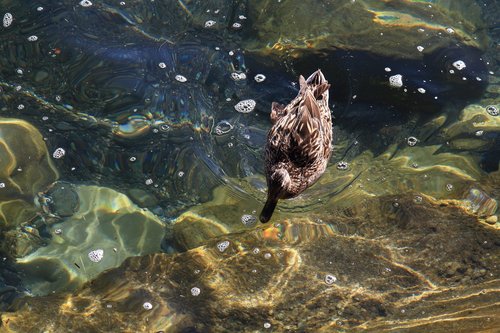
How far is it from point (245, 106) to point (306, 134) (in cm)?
151

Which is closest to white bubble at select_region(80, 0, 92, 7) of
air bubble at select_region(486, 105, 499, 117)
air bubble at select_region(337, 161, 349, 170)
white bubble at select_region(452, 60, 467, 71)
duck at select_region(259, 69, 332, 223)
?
duck at select_region(259, 69, 332, 223)

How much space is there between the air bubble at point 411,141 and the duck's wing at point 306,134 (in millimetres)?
1387

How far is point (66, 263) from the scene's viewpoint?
5.50 metres

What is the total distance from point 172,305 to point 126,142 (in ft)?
6.45

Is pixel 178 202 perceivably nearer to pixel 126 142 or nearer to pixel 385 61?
pixel 126 142

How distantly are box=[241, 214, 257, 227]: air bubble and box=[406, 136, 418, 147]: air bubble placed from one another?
6.36 feet

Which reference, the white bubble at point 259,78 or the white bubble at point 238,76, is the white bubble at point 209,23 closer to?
the white bubble at point 238,76

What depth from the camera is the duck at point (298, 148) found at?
5.25 metres

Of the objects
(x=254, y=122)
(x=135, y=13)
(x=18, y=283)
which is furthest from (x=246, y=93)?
(x=18, y=283)

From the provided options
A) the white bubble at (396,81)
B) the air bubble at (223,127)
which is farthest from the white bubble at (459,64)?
the air bubble at (223,127)

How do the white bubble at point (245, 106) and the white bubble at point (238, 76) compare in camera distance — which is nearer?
the white bubble at point (245, 106)

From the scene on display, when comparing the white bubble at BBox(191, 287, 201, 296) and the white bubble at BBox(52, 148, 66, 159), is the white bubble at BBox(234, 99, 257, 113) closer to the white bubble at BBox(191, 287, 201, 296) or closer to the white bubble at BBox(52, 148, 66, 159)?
the white bubble at BBox(52, 148, 66, 159)

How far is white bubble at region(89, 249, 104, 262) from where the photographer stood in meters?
5.52

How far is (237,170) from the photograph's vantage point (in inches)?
240
